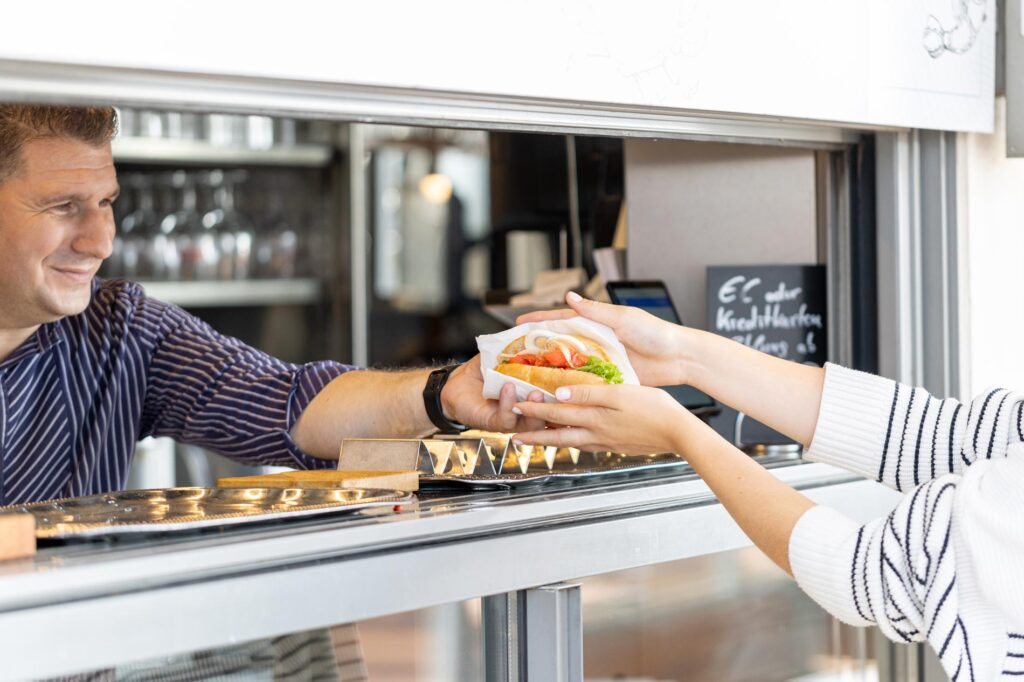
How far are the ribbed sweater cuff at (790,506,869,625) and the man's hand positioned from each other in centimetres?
40

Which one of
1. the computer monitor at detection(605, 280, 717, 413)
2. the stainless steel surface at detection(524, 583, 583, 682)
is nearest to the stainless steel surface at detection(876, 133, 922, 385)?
the computer monitor at detection(605, 280, 717, 413)

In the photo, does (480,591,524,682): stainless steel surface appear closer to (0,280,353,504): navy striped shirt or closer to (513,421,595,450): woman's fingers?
(513,421,595,450): woman's fingers

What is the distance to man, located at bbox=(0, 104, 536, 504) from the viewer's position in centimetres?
167

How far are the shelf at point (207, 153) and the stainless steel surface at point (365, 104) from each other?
9.18 feet

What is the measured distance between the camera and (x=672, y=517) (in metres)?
1.55

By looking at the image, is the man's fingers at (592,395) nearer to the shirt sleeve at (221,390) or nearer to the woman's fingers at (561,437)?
the woman's fingers at (561,437)

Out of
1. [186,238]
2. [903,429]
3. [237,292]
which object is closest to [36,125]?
[903,429]

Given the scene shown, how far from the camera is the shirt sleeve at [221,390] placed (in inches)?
73.2

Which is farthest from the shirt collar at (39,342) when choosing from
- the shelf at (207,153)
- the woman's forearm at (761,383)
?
the shelf at (207,153)

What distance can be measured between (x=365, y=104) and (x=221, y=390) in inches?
27.4

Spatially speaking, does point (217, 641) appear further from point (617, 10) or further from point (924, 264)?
point (924, 264)

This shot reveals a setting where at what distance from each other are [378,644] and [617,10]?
0.77 meters

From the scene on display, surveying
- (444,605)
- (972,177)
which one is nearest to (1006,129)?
(972,177)

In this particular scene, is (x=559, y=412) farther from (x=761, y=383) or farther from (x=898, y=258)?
(x=898, y=258)
